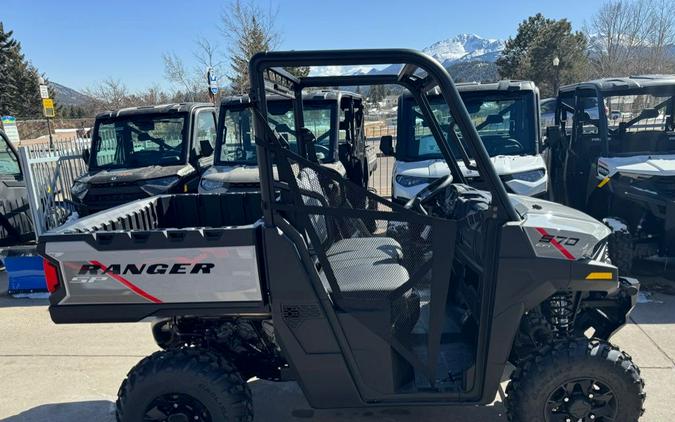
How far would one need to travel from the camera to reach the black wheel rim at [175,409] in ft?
8.38

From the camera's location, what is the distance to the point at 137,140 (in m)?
7.32

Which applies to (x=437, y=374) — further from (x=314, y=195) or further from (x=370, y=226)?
(x=314, y=195)

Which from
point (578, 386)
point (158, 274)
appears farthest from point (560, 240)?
point (158, 274)

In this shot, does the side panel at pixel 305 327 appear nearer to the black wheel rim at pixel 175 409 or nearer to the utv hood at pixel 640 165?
the black wheel rim at pixel 175 409

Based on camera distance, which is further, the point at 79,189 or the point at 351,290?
the point at 79,189

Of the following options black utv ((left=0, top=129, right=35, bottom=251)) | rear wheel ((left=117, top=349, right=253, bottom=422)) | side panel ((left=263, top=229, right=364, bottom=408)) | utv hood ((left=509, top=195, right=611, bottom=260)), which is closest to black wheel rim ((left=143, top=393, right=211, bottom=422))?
rear wheel ((left=117, top=349, right=253, bottom=422))

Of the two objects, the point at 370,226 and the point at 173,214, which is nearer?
the point at 370,226

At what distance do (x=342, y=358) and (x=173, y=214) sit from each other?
6.62 ft

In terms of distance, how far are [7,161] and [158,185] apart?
8.35 feet

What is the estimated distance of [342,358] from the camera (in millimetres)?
2447

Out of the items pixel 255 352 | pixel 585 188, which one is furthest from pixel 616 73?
pixel 255 352

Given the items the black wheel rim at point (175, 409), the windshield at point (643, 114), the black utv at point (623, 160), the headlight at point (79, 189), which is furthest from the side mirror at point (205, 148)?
the windshield at point (643, 114)

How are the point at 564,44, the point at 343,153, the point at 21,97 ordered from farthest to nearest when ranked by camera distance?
the point at 21,97 → the point at 564,44 → the point at 343,153

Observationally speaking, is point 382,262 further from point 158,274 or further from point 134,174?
point 134,174
